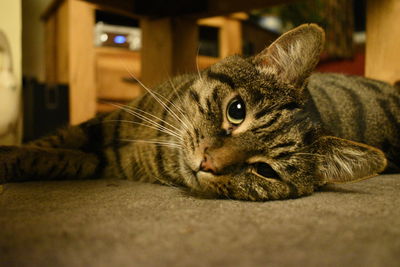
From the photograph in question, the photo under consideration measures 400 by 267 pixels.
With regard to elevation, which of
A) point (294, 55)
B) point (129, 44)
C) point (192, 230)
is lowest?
point (192, 230)

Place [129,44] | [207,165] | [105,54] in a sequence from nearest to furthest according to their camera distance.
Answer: [207,165], [105,54], [129,44]

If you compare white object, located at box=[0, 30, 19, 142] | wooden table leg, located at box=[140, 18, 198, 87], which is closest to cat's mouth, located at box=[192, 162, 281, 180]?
white object, located at box=[0, 30, 19, 142]

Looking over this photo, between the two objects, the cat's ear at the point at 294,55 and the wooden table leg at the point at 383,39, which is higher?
the wooden table leg at the point at 383,39

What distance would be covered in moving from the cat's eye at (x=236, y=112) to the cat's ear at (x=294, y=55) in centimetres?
15

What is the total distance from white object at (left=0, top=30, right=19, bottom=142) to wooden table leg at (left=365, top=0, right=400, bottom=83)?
6.30ft

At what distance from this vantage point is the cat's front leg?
122cm

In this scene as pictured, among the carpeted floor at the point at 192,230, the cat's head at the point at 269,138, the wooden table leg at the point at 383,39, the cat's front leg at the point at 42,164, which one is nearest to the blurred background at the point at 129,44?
the wooden table leg at the point at 383,39

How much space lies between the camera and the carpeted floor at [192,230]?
1.82ft

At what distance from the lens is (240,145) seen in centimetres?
100

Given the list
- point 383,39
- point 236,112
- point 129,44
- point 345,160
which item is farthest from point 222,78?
point 129,44

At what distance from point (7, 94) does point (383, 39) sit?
198cm

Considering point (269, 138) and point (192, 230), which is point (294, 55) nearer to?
point (269, 138)

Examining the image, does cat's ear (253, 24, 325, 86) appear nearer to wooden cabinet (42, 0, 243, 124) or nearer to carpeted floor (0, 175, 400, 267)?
carpeted floor (0, 175, 400, 267)

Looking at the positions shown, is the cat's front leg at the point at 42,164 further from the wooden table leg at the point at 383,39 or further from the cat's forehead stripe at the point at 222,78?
the wooden table leg at the point at 383,39
